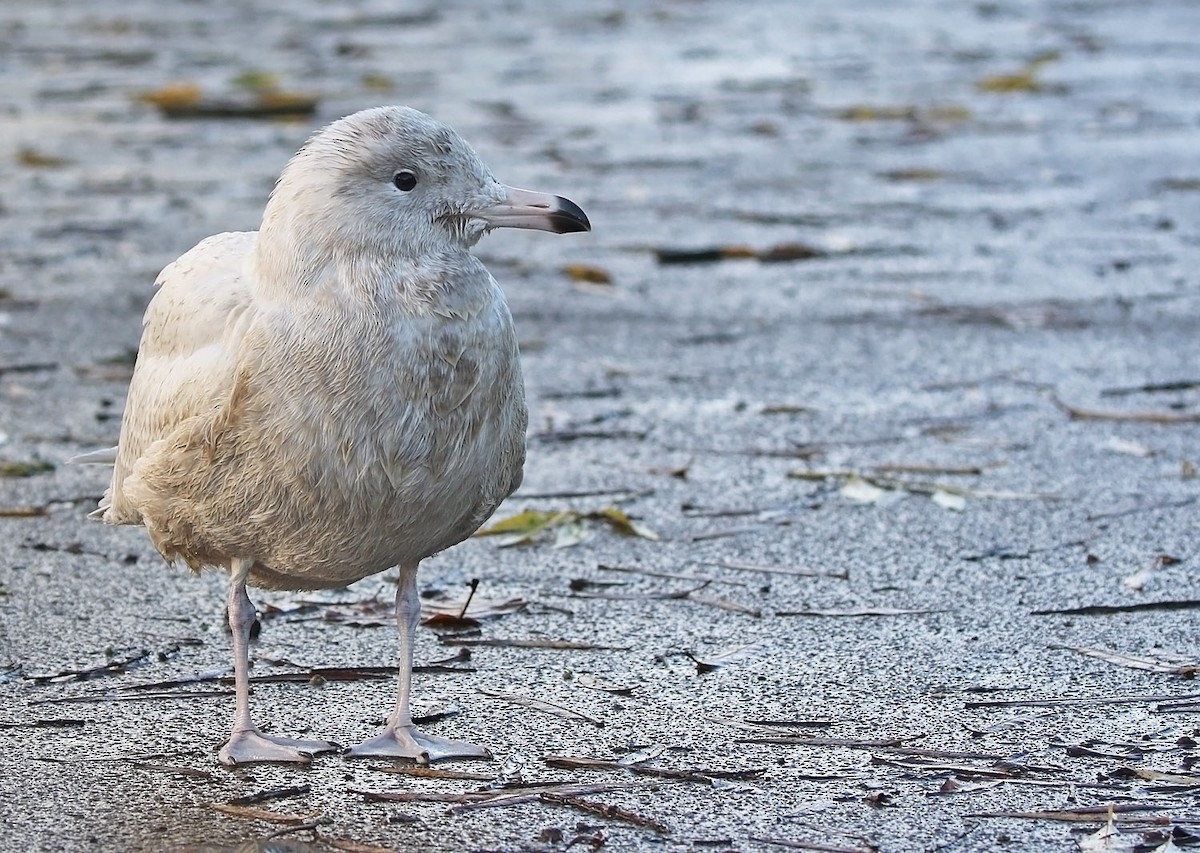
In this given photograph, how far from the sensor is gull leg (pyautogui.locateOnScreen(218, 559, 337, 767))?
14.0 feet

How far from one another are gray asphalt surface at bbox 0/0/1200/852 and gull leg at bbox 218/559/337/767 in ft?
0.18

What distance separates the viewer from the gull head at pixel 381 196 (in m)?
4.28

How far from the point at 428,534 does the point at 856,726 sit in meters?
1.08

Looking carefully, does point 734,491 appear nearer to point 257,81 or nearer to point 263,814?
point 263,814

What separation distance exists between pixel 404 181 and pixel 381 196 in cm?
7

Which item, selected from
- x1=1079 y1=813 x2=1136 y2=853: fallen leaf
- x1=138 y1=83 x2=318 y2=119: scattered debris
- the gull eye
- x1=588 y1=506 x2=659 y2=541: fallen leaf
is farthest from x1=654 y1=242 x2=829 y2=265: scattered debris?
x1=1079 y1=813 x2=1136 y2=853: fallen leaf

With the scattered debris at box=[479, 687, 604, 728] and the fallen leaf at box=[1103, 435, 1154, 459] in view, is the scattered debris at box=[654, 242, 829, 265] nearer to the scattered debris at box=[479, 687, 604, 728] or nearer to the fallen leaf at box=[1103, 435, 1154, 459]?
the fallen leaf at box=[1103, 435, 1154, 459]

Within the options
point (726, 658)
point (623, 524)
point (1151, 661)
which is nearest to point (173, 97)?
point (623, 524)

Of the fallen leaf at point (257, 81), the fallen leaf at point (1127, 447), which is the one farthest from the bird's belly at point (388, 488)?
the fallen leaf at point (257, 81)

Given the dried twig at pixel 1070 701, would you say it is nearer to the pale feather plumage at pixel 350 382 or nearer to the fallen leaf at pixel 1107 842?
the fallen leaf at pixel 1107 842

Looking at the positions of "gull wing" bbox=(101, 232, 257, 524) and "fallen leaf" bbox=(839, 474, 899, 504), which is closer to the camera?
"gull wing" bbox=(101, 232, 257, 524)

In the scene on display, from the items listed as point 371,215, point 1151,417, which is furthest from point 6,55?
point 371,215

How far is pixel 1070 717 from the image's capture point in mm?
4473

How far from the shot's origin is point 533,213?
4.46m
